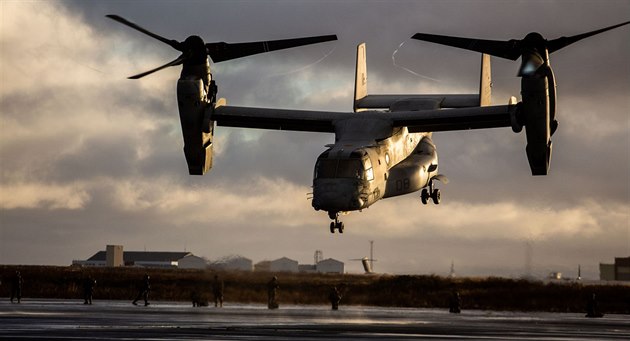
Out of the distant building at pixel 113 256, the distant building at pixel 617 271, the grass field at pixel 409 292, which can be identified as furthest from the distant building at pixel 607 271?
the distant building at pixel 113 256

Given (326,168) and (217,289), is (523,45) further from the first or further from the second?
(217,289)

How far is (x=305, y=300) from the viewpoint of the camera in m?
55.7

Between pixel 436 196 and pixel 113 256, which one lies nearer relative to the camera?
pixel 436 196

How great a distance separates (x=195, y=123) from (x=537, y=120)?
571 inches

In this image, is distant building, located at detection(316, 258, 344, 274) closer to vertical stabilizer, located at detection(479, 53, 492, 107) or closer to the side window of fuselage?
vertical stabilizer, located at detection(479, 53, 492, 107)

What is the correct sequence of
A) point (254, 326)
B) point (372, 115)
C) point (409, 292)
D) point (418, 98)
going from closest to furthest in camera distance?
point (254, 326)
point (372, 115)
point (418, 98)
point (409, 292)

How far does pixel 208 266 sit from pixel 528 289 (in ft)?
105

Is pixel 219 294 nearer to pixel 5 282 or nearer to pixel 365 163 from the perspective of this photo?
pixel 365 163

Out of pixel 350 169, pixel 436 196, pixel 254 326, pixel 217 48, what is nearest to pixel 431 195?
pixel 436 196

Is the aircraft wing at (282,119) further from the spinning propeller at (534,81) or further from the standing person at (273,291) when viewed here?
the spinning propeller at (534,81)

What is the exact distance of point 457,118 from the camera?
49.0m

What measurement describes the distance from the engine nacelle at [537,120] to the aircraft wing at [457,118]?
5.41 metres

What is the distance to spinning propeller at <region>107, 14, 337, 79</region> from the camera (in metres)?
42.3

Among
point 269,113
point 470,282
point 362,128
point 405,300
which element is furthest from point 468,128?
point 470,282
